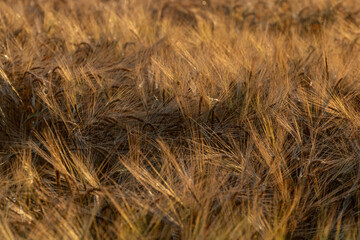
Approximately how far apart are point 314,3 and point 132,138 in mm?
2887

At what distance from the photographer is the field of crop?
1.39m

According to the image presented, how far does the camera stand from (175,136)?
205cm

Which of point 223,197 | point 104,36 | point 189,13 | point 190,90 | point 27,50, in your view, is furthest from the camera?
point 189,13

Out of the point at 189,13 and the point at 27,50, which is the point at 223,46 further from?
the point at 189,13

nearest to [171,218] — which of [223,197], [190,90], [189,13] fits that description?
[223,197]

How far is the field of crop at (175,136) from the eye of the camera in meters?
1.39

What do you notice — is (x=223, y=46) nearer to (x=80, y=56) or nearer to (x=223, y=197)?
(x=80, y=56)

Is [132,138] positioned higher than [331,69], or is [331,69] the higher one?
[331,69]

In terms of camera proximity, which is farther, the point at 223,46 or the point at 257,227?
the point at 223,46

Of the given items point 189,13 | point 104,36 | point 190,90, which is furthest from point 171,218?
point 189,13

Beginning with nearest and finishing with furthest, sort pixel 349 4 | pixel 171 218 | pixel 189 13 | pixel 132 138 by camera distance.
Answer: pixel 171 218, pixel 132 138, pixel 349 4, pixel 189 13

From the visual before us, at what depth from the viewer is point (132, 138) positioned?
6.57ft

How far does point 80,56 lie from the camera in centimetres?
265

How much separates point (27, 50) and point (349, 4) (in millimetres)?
2825
